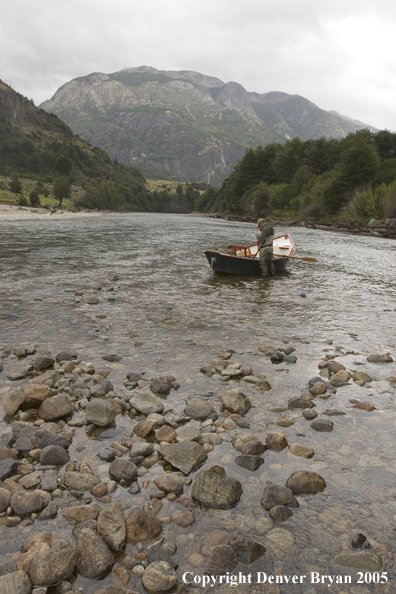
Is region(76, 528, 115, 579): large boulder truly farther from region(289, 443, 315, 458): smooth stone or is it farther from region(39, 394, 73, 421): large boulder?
region(289, 443, 315, 458): smooth stone

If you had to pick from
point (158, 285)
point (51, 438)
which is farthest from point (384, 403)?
point (158, 285)

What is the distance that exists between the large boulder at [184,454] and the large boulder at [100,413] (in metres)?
1.00

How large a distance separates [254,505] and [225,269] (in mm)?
15765

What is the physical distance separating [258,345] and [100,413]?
186 inches

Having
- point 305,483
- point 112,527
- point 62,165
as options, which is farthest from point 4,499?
point 62,165

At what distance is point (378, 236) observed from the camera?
5156 cm

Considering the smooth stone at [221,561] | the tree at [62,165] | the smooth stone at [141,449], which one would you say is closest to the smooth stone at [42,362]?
the smooth stone at [141,449]

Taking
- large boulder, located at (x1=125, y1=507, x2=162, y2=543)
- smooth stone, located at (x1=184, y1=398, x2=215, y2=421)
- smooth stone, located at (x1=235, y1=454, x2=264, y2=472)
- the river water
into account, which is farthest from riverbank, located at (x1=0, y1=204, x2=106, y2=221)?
large boulder, located at (x1=125, y1=507, x2=162, y2=543)

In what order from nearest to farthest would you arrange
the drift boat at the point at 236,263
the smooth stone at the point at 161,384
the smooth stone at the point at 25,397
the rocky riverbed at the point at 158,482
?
the rocky riverbed at the point at 158,482, the smooth stone at the point at 25,397, the smooth stone at the point at 161,384, the drift boat at the point at 236,263

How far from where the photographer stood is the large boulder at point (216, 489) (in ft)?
12.8

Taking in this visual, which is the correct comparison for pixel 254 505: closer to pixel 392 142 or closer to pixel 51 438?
pixel 51 438

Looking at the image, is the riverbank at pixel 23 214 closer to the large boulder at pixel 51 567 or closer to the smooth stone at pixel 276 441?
the smooth stone at pixel 276 441

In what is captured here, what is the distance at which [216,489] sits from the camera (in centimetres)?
398

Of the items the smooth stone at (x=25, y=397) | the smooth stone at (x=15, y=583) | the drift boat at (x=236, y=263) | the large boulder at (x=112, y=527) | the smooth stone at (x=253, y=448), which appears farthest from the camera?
the drift boat at (x=236, y=263)
